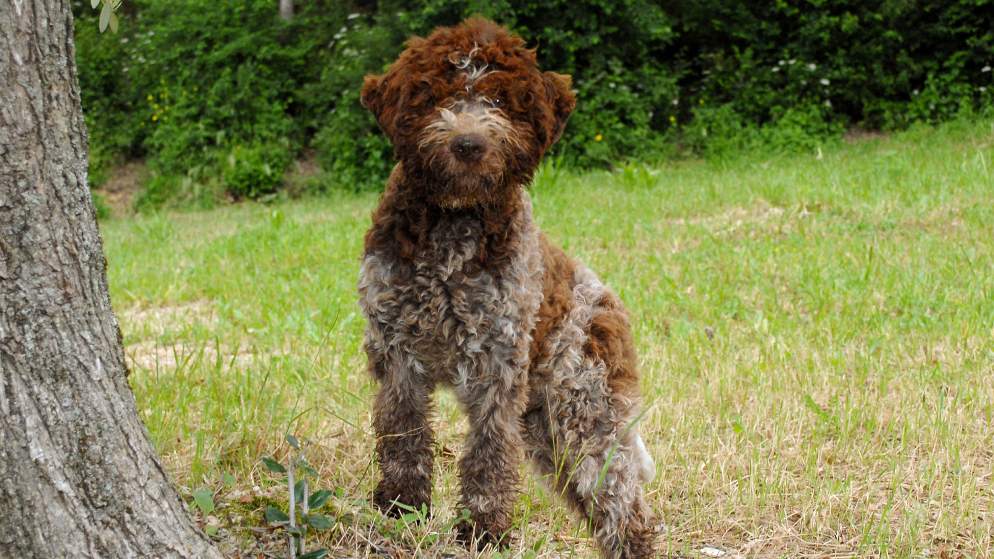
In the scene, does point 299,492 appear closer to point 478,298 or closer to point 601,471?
point 478,298

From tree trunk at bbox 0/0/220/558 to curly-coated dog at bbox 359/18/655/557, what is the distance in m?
1.00

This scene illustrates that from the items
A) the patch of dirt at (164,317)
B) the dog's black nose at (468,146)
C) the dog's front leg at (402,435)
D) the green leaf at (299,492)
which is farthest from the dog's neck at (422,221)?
the patch of dirt at (164,317)

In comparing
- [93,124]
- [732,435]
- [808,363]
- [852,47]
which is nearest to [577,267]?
[732,435]

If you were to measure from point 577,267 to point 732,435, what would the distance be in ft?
4.48

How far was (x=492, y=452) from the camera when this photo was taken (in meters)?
3.38

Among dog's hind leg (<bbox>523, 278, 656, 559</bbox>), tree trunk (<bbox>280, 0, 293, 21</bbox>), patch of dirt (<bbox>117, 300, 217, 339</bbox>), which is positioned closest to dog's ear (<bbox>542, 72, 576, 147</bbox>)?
dog's hind leg (<bbox>523, 278, 656, 559</bbox>)

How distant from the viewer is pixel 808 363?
5.44 m

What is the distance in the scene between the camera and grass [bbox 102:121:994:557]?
3.93 m

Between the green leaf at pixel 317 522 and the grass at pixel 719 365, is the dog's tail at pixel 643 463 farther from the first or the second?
the green leaf at pixel 317 522

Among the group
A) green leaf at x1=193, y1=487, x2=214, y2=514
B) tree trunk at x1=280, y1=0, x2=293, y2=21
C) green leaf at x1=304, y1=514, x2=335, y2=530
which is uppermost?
tree trunk at x1=280, y1=0, x2=293, y2=21

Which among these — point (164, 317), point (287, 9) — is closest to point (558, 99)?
point (164, 317)

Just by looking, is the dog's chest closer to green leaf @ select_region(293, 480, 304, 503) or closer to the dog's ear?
the dog's ear

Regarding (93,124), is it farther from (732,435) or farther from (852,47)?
(732,435)

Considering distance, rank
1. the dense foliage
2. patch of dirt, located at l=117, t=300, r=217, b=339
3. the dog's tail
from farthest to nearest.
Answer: the dense foliage
patch of dirt, located at l=117, t=300, r=217, b=339
the dog's tail
